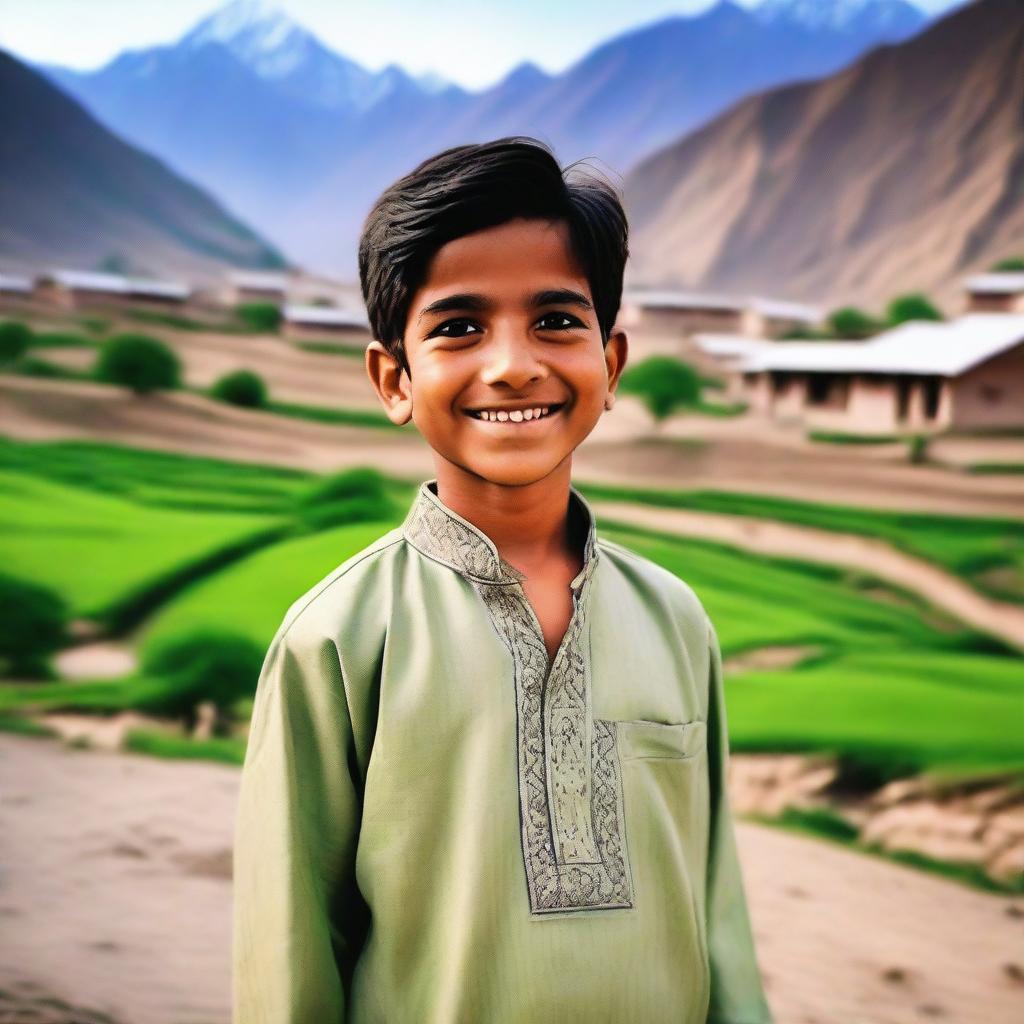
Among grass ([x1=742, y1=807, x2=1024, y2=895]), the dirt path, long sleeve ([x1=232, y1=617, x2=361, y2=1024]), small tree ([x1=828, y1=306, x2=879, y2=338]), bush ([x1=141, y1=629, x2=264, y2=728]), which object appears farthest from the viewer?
small tree ([x1=828, y1=306, x2=879, y2=338])

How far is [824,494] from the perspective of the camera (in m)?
4.87

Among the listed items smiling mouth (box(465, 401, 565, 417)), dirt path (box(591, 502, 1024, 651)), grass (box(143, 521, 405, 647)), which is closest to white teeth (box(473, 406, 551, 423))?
smiling mouth (box(465, 401, 565, 417))

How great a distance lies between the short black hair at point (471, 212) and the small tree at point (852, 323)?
4.78 m

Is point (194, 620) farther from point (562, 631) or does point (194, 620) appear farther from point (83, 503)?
point (562, 631)

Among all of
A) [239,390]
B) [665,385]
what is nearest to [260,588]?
[239,390]

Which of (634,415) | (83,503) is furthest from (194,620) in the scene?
(634,415)

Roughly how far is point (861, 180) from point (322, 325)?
3.26 metres

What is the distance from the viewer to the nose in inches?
38.9

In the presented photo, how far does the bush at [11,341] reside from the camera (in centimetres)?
531

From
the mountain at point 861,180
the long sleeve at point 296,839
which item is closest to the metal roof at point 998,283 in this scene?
the mountain at point 861,180

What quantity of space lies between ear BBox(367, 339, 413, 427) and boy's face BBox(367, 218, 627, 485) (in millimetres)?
43

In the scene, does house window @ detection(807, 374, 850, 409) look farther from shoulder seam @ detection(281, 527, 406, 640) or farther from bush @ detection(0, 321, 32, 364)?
shoulder seam @ detection(281, 527, 406, 640)

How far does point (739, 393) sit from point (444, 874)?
4.63m

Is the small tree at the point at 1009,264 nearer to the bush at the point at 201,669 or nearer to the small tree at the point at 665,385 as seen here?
the small tree at the point at 665,385
